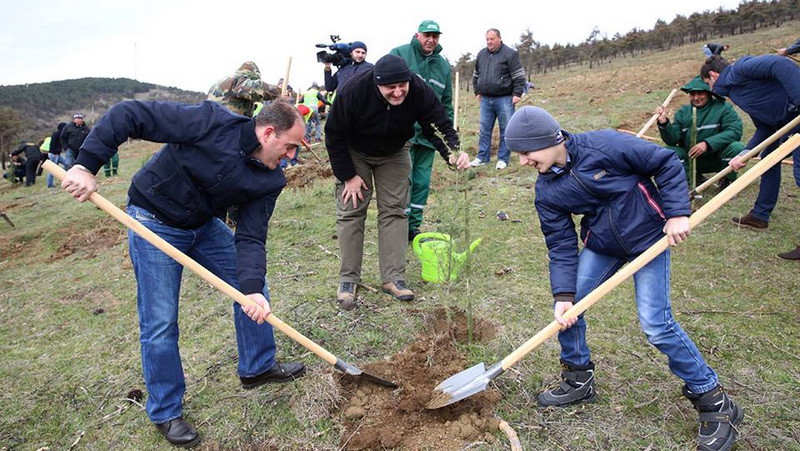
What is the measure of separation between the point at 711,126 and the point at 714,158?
0.47 meters

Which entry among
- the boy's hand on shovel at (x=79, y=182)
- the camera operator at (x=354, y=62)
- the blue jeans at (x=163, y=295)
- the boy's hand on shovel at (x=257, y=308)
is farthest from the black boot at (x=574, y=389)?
the camera operator at (x=354, y=62)

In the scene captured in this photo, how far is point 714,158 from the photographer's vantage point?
6199 millimetres

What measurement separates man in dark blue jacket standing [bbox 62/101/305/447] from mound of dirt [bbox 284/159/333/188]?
249 inches

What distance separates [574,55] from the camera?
3491cm

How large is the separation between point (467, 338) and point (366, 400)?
95 centimetres

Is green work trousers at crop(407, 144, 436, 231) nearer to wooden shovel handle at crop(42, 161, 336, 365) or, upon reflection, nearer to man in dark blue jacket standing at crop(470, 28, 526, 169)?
man in dark blue jacket standing at crop(470, 28, 526, 169)

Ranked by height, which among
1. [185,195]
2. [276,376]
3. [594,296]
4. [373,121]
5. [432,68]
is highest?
[432,68]

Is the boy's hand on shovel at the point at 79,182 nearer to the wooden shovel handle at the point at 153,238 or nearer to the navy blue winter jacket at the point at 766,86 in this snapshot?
the wooden shovel handle at the point at 153,238

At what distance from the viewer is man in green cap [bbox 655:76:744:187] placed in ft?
19.1

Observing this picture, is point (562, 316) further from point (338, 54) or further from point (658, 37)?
point (658, 37)

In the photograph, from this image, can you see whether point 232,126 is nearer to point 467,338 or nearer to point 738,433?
point 467,338

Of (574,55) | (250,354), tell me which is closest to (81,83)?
(574,55)

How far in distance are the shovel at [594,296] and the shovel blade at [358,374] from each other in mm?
314

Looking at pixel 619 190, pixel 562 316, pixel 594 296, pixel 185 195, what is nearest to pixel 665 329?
pixel 594 296
